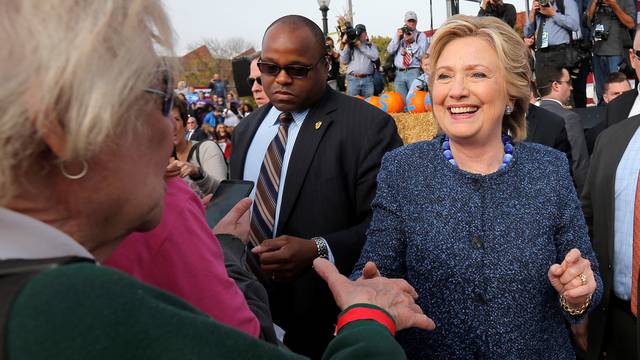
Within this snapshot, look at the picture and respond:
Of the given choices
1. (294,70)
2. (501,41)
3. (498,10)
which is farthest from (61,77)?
(498,10)

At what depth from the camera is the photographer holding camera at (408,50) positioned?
11148 millimetres

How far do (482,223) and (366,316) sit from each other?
0.95 m

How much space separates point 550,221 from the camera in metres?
2.21

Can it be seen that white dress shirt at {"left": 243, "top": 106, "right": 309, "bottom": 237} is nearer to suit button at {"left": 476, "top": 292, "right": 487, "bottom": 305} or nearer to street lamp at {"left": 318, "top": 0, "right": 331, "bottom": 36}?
suit button at {"left": 476, "top": 292, "right": 487, "bottom": 305}

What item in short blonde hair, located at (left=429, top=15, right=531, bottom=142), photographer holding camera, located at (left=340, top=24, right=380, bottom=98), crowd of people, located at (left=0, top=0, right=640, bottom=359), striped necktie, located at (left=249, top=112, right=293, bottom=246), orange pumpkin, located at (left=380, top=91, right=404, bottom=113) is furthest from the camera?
photographer holding camera, located at (left=340, top=24, right=380, bottom=98)

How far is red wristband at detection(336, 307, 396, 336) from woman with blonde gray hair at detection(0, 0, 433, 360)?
219 mm

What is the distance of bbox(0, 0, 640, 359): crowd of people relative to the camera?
90cm

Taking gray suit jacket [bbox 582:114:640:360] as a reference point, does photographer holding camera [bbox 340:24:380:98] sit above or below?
below

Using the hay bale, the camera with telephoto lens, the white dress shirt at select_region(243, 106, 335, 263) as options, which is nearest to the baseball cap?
the hay bale

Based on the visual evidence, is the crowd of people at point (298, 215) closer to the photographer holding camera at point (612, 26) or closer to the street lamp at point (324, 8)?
the photographer holding camera at point (612, 26)

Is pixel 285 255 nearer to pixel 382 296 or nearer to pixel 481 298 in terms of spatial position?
pixel 481 298

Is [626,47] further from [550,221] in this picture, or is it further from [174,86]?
[174,86]

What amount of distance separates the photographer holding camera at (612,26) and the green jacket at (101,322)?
310 inches

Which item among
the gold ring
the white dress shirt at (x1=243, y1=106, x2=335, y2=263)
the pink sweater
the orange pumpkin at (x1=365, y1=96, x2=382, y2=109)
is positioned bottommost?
the orange pumpkin at (x1=365, y1=96, x2=382, y2=109)
